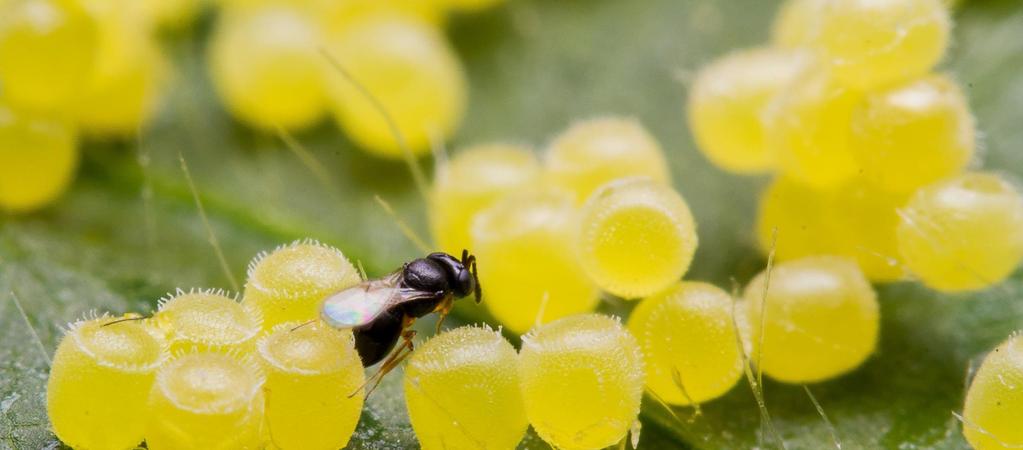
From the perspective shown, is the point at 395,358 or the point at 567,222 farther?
the point at 567,222

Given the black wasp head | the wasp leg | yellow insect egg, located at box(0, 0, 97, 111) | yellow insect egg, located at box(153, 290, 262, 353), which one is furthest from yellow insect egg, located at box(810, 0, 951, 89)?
yellow insect egg, located at box(0, 0, 97, 111)

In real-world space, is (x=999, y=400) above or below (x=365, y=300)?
below

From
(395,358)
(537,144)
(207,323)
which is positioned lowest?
(537,144)

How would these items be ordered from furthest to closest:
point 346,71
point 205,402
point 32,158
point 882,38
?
point 346,71
point 32,158
point 882,38
point 205,402

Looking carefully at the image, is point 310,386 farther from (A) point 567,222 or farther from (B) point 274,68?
(B) point 274,68

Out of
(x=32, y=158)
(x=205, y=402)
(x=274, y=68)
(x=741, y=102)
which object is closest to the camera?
(x=205, y=402)

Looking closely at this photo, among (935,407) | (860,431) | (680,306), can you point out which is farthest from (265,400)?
(935,407)

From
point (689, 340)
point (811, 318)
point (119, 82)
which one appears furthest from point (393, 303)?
point (119, 82)

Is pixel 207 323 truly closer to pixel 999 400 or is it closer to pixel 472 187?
pixel 472 187
